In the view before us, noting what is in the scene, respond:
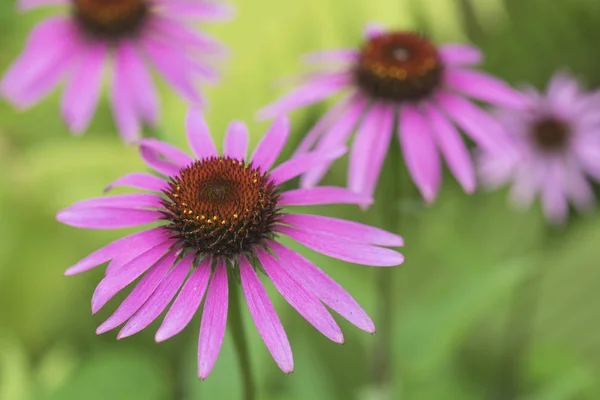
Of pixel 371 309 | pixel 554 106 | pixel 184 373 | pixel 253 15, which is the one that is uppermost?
pixel 253 15

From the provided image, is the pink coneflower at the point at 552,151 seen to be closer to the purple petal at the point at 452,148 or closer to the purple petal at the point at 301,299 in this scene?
the purple petal at the point at 452,148

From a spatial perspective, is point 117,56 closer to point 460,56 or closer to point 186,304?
point 460,56

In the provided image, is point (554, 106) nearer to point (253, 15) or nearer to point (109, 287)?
point (253, 15)

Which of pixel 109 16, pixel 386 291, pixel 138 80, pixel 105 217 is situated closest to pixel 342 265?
pixel 386 291

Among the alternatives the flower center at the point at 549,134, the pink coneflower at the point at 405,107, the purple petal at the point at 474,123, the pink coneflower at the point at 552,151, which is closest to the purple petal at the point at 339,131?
the pink coneflower at the point at 405,107

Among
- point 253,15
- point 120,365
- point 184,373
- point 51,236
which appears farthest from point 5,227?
point 253,15

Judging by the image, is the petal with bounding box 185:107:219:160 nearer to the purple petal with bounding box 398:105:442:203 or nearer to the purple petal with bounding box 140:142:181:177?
the purple petal with bounding box 140:142:181:177
